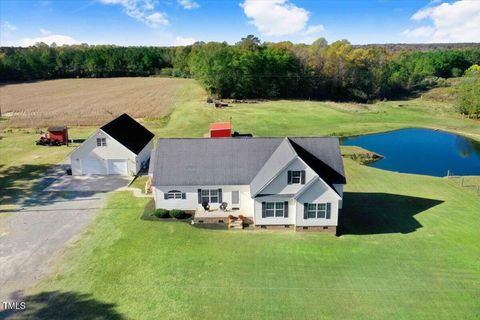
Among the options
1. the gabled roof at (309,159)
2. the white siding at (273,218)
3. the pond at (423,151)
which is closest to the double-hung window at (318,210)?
the white siding at (273,218)

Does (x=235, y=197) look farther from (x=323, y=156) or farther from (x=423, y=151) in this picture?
(x=423, y=151)

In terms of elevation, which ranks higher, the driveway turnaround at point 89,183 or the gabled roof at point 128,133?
the gabled roof at point 128,133

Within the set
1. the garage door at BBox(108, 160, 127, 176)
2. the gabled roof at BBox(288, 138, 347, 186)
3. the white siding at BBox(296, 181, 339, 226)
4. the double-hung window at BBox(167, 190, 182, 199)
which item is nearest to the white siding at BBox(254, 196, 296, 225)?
the white siding at BBox(296, 181, 339, 226)

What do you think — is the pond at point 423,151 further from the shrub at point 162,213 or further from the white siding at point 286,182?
the shrub at point 162,213

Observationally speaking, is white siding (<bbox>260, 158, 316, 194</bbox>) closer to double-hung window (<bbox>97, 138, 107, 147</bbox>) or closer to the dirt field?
double-hung window (<bbox>97, 138, 107, 147</bbox>)

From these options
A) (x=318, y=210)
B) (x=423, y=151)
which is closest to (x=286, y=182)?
(x=318, y=210)

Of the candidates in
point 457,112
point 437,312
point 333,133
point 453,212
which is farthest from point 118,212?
point 457,112
